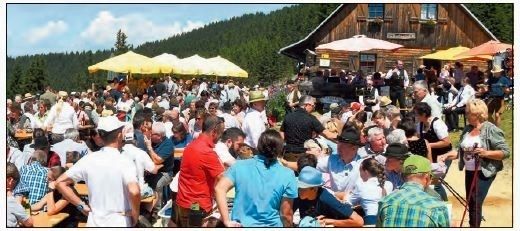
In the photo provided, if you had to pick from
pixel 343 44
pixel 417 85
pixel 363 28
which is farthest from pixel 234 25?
pixel 417 85

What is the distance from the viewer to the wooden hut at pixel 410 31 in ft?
112

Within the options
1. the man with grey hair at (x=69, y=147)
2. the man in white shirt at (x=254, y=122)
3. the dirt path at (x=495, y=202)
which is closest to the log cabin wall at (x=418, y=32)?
the dirt path at (x=495, y=202)

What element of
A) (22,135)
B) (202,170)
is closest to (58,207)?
(202,170)

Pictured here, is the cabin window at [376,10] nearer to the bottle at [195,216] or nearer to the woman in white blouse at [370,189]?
the woman in white blouse at [370,189]

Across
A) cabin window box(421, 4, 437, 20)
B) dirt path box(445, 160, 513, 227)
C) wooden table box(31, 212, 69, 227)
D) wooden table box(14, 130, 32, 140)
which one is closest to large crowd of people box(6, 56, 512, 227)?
wooden table box(31, 212, 69, 227)

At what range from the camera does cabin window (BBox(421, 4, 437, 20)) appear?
34625 millimetres

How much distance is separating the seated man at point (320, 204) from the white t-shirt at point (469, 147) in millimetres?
1961

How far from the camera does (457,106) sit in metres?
16.0

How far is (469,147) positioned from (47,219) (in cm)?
393

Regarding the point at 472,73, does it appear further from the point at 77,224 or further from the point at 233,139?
the point at 77,224

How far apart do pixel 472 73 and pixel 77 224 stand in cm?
1407

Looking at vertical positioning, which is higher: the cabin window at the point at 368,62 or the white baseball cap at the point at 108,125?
the cabin window at the point at 368,62

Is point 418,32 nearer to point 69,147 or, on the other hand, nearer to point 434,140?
point 434,140

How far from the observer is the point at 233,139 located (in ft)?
25.3
